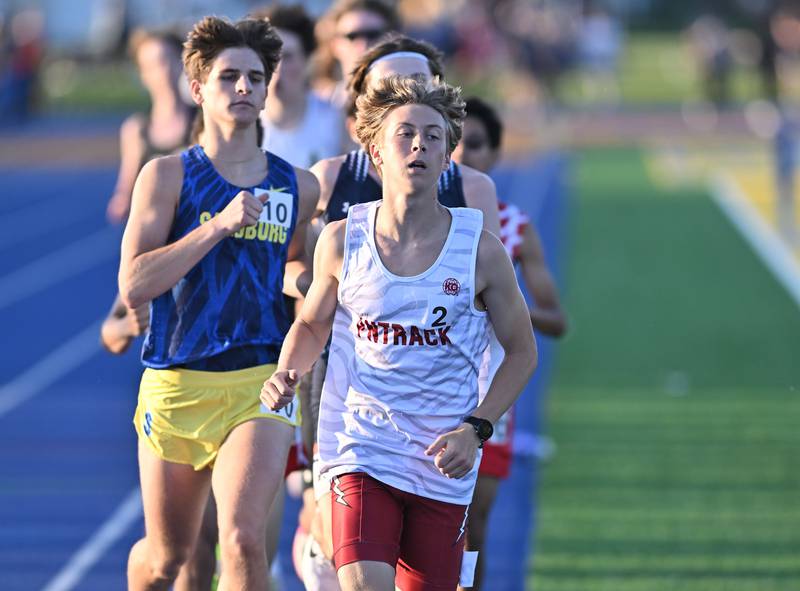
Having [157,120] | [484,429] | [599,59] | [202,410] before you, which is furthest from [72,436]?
[599,59]

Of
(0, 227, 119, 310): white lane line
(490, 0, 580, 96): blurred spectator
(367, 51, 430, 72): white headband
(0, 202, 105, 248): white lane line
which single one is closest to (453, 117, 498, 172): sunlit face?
(367, 51, 430, 72): white headband

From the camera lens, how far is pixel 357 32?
723cm

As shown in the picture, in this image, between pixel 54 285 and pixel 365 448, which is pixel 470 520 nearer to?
pixel 365 448

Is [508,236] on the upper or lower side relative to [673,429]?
upper

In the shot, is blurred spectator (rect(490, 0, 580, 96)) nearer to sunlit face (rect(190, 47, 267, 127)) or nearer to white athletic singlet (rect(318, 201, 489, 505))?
Result: sunlit face (rect(190, 47, 267, 127))

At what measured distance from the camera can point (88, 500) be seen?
29.2 feet

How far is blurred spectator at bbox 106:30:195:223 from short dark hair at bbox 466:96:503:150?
184 centimetres

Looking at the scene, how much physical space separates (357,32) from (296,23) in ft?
0.98

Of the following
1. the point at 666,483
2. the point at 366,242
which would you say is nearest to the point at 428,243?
the point at 366,242

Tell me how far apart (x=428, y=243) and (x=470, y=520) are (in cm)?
174

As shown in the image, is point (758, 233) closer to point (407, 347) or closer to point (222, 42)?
point (222, 42)

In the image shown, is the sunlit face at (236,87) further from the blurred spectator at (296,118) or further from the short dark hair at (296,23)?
the short dark hair at (296,23)

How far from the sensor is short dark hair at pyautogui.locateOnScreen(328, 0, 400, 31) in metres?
7.38

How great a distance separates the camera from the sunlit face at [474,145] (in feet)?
20.6
